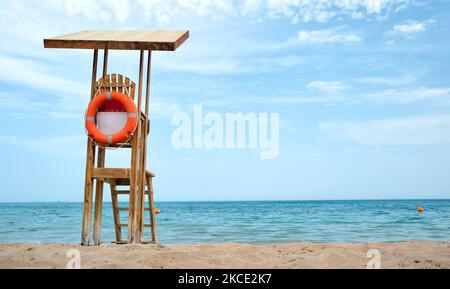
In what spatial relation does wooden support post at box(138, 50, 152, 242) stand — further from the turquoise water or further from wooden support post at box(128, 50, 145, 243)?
the turquoise water

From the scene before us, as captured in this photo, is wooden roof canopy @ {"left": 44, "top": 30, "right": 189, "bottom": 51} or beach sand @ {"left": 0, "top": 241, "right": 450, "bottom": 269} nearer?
beach sand @ {"left": 0, "top": 241, "right": 450, "bottom": 269}

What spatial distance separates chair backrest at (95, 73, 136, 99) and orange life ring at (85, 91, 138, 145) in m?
0.13

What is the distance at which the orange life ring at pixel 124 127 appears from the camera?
589 centimetres

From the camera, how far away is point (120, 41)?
19.2 ft

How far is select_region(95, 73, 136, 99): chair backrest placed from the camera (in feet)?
19.9

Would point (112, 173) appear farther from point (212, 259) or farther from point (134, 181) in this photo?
point (212, 259)

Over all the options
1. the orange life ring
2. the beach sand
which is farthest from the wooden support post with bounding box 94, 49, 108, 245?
the beach sand

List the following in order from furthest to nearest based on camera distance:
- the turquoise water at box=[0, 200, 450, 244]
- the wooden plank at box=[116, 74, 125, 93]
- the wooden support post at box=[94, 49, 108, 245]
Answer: the turquoise water at box=[0, 200, 450, 244] < the wooden support post at box=[94, 49, 108, 245] < the wooden plank at box=[116, 74, 125, 93]

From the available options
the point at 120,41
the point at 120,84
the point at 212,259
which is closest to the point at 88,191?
the point at 120,84

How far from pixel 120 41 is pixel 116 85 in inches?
23.3

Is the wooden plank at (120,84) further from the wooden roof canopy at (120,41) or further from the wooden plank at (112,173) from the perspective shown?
the wooden plank at (112,173)

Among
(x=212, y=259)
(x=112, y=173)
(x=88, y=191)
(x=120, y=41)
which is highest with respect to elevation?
(x=120, y=41)

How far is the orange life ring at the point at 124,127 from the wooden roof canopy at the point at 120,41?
634mm
